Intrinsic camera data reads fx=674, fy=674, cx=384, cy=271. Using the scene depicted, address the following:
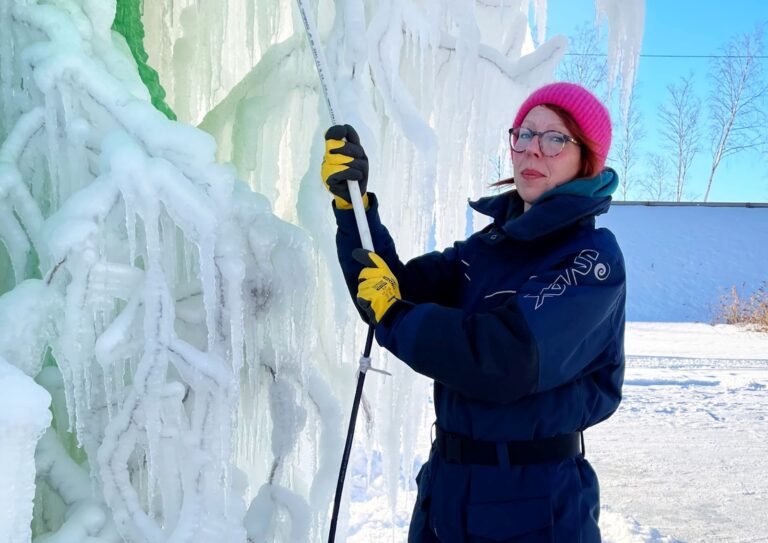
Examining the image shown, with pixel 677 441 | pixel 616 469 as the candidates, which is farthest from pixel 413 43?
pixel 677 441

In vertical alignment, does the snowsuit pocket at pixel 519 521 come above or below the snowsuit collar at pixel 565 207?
below

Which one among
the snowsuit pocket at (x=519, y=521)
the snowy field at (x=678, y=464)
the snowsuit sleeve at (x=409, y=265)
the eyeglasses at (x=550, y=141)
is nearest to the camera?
the snowsuit pocket at (x=519, y=521)

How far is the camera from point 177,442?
1398mm

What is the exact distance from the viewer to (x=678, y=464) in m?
4.05

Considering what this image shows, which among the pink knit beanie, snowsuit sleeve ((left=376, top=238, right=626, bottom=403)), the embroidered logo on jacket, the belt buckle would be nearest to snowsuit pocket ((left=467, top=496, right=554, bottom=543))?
the belt buckle

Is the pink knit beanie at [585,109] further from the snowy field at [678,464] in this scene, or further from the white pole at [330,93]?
the snowy field at [678,464]

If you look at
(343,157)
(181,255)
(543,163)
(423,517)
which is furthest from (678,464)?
(181,255)

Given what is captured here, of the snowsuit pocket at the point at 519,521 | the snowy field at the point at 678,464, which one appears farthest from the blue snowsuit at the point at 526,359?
the snowy field at the point at 678,464

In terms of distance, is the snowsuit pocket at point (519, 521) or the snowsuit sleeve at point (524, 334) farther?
the snowsuit pocket at point (519, 521)

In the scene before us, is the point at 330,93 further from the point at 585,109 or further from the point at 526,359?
the point at 526,359

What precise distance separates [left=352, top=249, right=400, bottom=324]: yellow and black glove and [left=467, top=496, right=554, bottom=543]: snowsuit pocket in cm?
46

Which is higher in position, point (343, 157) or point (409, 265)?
point (343, 157)

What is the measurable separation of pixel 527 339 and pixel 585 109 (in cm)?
55

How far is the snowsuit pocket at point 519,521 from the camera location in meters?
1.37
